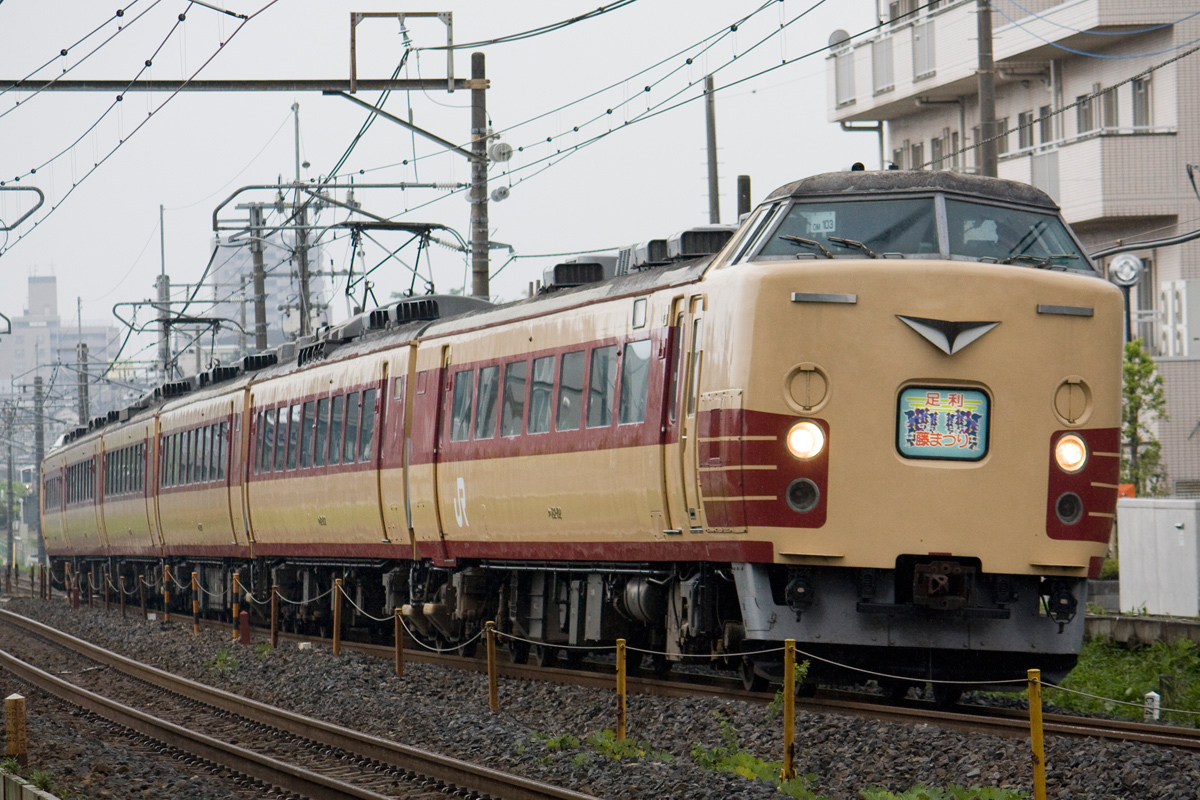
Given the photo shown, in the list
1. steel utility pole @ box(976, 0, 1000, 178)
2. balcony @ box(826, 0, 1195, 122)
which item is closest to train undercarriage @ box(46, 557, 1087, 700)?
steel utility pole @ box(976, 0, 1000, 178)

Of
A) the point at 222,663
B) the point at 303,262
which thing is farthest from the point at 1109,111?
the point at 222,663

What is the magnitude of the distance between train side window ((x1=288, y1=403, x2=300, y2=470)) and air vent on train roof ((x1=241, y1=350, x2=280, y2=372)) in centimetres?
338

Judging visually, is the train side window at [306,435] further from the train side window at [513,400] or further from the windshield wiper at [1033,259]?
the windshield wiper at [1033,259]

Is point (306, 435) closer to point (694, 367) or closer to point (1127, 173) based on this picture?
point (694, 367)

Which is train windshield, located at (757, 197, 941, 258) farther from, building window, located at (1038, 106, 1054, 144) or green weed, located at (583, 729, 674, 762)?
building window, located at (1038, 106, 1054, 144)

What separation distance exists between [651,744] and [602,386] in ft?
10.3

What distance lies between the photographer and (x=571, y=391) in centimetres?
1387

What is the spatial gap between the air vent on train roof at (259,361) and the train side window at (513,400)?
10651 millimetres

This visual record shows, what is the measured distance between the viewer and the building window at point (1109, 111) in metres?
29.7

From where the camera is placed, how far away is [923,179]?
11.7m

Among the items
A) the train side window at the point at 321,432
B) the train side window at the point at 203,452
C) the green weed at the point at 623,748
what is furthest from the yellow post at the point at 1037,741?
the train side window at the point at 203,452

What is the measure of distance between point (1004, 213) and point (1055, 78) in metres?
19.9

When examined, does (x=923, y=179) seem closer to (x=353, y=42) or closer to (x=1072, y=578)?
(x=1072, y=578)

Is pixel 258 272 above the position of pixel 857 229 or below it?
above
